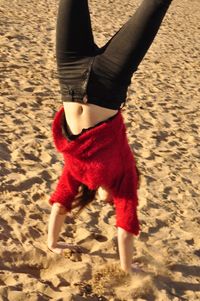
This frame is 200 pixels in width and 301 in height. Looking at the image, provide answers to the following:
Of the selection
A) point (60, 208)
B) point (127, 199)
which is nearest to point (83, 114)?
point (127, 199)

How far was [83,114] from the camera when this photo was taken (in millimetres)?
2623

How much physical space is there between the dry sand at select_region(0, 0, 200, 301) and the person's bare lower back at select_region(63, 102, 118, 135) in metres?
1.13

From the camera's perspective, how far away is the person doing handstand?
2.31m

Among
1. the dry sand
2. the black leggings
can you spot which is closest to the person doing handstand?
the black leggings

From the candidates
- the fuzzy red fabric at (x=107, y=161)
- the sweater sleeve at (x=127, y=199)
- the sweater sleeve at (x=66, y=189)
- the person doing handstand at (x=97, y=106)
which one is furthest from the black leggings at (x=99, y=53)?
the sweater sleeve at (x=66, y=189)

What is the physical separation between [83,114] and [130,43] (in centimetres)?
51

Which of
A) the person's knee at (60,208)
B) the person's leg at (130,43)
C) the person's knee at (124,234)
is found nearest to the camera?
the person's leg at (130,43)

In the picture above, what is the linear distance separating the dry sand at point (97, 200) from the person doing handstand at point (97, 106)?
0.42m

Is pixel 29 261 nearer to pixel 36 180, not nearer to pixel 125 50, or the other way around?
pixel 36 180

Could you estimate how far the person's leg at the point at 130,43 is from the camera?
2.20 meters

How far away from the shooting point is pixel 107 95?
2.48m

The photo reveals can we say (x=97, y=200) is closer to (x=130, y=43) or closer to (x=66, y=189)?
(x=66, y=189)

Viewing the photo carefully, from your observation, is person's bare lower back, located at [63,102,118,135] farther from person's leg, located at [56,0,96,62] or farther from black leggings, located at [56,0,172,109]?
person's leg, located at [56,0,96,62]

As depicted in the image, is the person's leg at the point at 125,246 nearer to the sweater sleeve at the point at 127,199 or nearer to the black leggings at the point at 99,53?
the sweater sleeve at the point at 127,199
